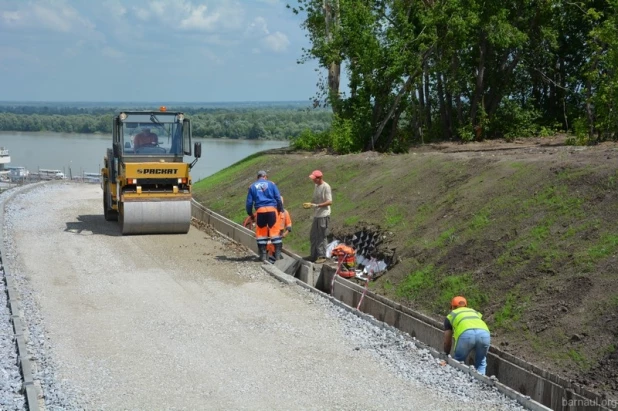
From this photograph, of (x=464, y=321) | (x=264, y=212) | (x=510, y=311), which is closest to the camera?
(x=464, y=321)

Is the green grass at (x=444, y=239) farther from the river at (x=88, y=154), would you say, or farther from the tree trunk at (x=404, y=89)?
the river at (x=88, y=154)

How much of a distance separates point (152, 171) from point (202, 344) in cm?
930

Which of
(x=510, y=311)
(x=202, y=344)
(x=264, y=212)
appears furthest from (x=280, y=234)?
(x=510, y=311)

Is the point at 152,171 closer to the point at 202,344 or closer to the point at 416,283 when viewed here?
the point at 416,283

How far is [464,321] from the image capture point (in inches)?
387

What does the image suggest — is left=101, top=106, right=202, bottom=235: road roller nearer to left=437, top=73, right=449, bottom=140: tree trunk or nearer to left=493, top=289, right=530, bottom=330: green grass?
left=493, top=289, right=530, bottom=330: green grass

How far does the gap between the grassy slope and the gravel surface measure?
142cm

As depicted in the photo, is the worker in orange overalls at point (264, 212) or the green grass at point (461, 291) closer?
the green grass at point (461, 291)

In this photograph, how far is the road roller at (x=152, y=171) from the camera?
64.0 ft

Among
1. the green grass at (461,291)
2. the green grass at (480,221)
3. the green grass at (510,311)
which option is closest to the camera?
the green grass at (510,311)

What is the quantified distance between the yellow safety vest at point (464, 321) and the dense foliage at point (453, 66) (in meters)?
18.4

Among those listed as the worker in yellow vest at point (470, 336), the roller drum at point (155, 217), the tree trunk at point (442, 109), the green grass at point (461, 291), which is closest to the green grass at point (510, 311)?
the green grass at point (461, 291)

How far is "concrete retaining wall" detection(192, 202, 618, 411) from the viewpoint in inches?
342

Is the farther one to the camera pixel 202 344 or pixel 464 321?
pixel 202 344
